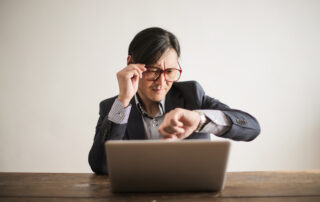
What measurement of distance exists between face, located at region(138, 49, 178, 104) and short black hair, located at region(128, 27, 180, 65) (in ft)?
0.09

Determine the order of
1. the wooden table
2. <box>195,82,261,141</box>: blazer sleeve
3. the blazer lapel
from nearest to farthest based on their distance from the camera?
the wooden table
<box>195,82,261,141</box>: blazer sleeve
the blazer lapel

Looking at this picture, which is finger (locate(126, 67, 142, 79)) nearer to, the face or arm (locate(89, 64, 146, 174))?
arm (locate(89, 64, 146, 174))

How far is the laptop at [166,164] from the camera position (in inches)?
25.7

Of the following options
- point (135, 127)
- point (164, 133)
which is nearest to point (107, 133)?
point (135, 127)

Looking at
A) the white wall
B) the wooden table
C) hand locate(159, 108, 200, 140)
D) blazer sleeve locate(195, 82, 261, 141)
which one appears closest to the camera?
the wooden table

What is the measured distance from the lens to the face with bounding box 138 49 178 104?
1.42m

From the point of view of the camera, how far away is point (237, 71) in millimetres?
2822

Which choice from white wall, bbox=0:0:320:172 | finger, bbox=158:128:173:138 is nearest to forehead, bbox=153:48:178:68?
finger, bbox=158:128:173:138

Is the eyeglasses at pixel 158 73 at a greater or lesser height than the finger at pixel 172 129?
greater

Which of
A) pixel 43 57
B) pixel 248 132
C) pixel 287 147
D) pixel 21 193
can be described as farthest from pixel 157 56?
pixel 287 147

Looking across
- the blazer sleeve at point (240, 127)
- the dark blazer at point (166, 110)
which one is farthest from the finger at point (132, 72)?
the blazer sleeve at point (240, 127)

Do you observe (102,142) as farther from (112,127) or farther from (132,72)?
(132,72)

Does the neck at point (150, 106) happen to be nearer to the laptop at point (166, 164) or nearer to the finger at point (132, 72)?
the finger at point (132, 72)

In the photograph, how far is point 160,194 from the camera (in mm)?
766
